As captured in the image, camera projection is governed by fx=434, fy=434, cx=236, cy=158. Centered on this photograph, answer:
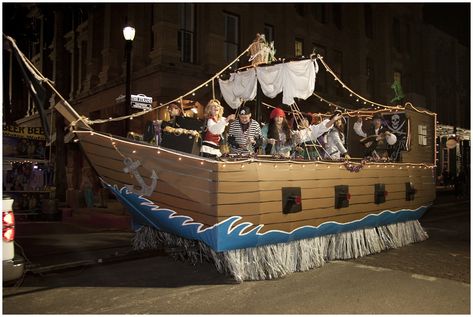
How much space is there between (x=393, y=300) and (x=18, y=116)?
1236 inches

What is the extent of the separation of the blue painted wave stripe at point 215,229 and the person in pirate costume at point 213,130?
1.06 metres

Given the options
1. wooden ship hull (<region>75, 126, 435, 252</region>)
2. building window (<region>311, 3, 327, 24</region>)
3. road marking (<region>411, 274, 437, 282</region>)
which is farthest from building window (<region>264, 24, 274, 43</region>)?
road marking (<region>411, 274, 437, 282</region>)

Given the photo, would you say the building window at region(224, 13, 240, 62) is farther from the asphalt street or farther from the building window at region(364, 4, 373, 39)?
the asphalt street

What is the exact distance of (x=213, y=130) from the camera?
20.9 feet

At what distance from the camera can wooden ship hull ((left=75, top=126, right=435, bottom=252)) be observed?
551 cm

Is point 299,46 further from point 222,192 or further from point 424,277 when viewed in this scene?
point 222,192

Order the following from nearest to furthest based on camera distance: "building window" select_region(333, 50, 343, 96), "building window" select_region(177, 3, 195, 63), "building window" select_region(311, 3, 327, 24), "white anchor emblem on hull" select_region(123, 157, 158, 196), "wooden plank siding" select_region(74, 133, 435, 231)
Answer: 1. "wooden plank siding" select_region(74, 133, 435, 231)
2. "white anchor emblem on hull" select_region(123, 157, 158, 196)
3. "building window" select_region(177, 3, 195, 63)
4. "building window" select_region(311, 3, 327, 24)
5. "building window" select_region(333, 50, 343, 96)

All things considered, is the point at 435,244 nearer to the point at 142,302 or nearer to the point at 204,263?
the point at 204,263

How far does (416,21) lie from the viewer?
2873 cm

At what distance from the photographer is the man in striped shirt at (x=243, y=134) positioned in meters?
6.85

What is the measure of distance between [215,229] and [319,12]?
2012 cm

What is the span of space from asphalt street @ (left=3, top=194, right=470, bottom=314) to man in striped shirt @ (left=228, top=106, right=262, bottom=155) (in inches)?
76.8

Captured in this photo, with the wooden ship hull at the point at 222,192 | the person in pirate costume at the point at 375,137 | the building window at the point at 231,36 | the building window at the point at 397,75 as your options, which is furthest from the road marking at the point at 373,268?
the building window at the point at 397,75

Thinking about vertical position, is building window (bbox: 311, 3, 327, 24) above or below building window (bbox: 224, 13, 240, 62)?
above
